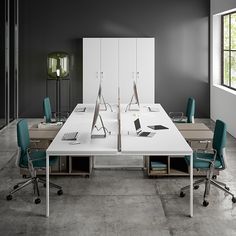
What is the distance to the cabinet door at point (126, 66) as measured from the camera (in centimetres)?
1168

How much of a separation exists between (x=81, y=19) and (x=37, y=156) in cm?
631

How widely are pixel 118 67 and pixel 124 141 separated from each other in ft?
19.4

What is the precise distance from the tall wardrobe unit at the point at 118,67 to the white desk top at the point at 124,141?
3.74m

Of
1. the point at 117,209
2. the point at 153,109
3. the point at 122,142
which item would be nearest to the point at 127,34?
the point at 153,109

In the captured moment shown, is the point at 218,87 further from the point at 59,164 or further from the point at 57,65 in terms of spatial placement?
the point at 59,164

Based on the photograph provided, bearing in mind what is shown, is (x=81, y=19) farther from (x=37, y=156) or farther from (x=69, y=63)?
(x=37, y=156)

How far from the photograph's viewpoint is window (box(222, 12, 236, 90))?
431 inches

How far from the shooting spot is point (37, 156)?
251 inches

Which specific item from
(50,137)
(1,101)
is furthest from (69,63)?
(50,137)

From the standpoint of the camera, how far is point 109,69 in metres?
11.8

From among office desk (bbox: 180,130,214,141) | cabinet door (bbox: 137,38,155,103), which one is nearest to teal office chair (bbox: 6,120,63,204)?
office desk (bbox: 180,130,214,141)

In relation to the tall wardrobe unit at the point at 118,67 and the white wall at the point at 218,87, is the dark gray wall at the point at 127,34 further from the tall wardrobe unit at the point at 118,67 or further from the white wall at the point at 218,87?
the tall wardrobe unit at the point at 118,67

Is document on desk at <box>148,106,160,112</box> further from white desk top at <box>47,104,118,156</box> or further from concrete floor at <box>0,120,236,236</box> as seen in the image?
concrete floor at <box>0,120,236,236</box>

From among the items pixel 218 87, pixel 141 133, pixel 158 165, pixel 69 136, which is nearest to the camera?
pixel 69 136
